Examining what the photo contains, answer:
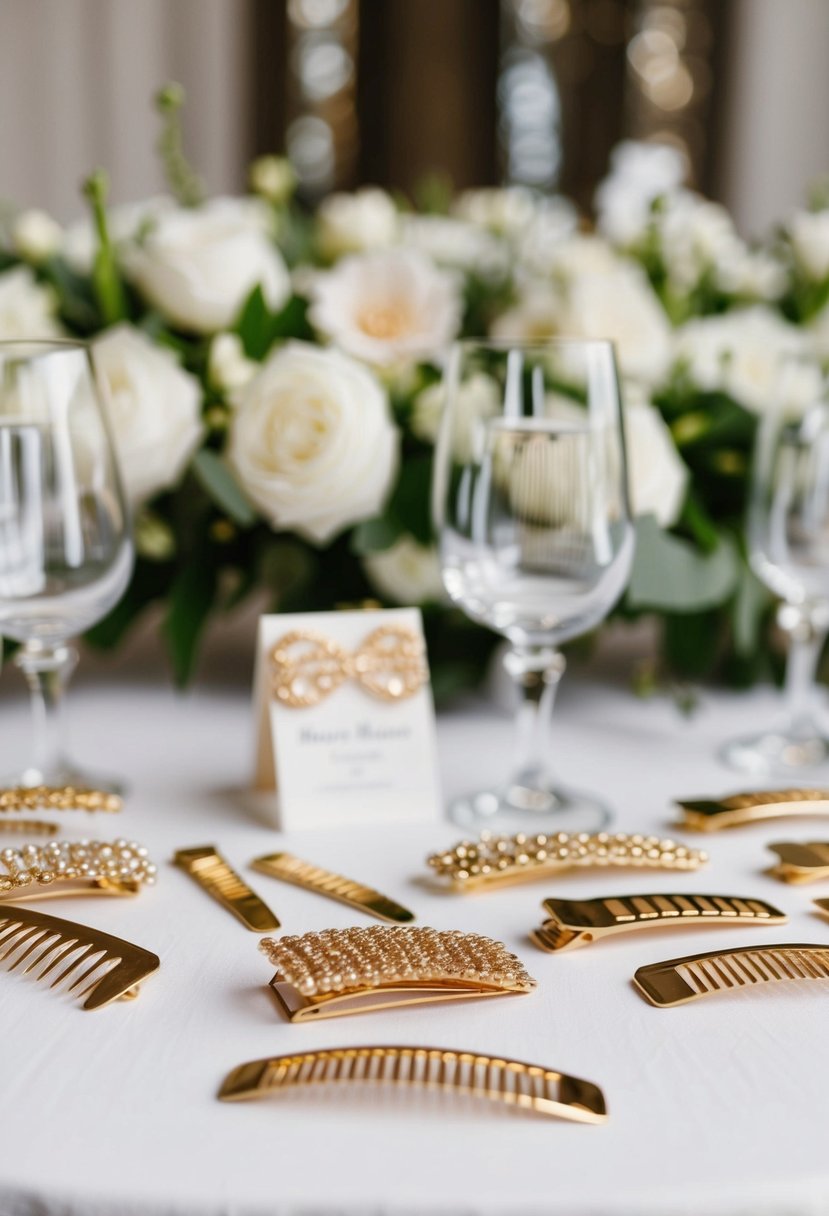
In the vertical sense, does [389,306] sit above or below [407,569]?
above

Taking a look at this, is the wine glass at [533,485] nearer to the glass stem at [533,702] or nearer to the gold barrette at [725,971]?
the glass stem at [533,702]

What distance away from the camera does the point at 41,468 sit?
73cm

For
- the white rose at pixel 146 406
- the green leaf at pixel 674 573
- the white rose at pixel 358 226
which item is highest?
the white rose at pixel 358 226

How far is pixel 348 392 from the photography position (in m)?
0.90

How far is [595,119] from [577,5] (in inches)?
12.6

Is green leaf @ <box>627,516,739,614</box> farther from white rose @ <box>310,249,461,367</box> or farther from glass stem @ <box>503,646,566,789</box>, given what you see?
white rose @ <box>310,249,461,367</box>

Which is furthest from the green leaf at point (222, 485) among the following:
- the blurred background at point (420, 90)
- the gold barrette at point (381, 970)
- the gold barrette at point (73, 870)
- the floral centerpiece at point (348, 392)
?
the blurred background at point (420, 90)

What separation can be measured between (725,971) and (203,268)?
0.71m

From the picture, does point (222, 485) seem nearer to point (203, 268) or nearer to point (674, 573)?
point (203, 268)

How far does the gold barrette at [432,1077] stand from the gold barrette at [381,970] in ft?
0.14

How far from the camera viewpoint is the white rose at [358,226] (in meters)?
1.29

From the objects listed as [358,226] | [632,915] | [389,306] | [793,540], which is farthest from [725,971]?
[358,226]

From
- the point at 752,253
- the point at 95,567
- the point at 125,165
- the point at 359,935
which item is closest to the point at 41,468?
the point at 95,567

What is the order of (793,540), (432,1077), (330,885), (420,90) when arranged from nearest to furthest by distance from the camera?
1. (432,1077)
2. (330,885)
3. (793,540)
4. (420,90)
